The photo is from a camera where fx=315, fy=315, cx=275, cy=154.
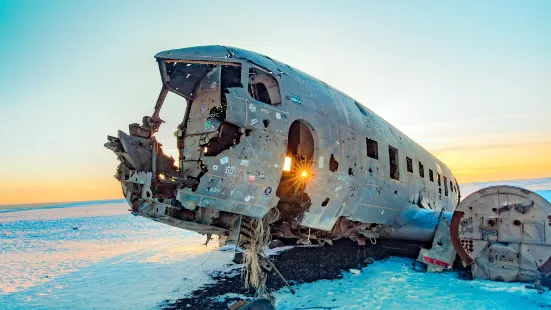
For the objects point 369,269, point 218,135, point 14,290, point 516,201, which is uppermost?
point 218,135

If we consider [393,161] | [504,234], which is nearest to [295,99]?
[393,161]

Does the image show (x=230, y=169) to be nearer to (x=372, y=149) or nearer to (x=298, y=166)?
(x=298, y=166)

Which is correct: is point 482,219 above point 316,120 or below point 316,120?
below

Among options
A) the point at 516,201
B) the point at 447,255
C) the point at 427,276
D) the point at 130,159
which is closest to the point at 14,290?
the point at 130,159

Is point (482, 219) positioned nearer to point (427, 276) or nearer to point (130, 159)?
point (427, 276)

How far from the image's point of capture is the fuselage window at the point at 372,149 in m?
9.19

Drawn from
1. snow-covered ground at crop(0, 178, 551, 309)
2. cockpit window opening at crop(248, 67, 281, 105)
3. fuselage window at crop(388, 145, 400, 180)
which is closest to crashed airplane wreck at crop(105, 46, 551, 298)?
cockpit window opening at crop(248, 67, 281, 105)

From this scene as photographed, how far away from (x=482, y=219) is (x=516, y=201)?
35.7 inches

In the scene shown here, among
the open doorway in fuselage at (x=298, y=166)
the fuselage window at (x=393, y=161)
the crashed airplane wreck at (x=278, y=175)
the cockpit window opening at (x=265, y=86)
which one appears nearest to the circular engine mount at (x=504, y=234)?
the crashed airplane wreck at (x=278, y=175)

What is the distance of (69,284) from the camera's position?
9.86 m

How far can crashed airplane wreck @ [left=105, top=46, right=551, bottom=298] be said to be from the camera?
18.9 feet

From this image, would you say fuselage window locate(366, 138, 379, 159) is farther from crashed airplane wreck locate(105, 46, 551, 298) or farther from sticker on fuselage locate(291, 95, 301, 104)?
sticker on fuselage locate(291, 95, 301, 104)

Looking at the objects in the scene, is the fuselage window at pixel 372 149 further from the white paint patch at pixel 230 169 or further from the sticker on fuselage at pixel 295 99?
the white paint patch at pixel 230 169

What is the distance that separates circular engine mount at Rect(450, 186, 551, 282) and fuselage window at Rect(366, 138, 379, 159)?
8.84ft
